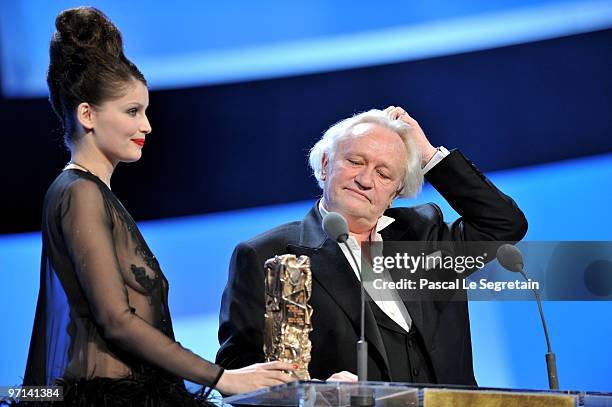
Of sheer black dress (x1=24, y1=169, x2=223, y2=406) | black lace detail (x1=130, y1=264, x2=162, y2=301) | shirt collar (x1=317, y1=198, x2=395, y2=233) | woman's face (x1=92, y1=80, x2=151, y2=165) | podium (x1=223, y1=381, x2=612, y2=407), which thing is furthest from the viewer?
shirt collar (x1=317, y1=198, x2=395, y2=233)

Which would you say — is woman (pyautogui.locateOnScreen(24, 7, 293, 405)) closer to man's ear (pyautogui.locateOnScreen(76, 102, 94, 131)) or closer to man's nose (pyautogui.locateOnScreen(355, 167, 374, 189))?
man's ear (pyautogui.locateOnScreen(76, 102, 94, 131))

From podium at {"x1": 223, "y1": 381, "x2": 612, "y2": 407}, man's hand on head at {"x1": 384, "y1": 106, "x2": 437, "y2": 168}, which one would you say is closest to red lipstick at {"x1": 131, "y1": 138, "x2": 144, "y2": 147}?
podium at {"x1": 223, "y1": 381, "x2": 612, "y2": 407}

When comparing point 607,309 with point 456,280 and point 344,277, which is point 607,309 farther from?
point 344,277

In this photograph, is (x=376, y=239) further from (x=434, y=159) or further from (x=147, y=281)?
(x=147, y=281)

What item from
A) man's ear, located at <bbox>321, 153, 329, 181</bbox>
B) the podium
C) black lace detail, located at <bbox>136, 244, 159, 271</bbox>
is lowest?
the podium

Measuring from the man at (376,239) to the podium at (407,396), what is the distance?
2.69 feet

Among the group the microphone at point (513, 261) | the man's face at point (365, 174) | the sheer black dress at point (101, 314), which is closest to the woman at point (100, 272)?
the sheer black dress at point (101, 314)

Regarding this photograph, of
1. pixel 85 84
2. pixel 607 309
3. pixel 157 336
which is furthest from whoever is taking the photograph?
pixel 607 309

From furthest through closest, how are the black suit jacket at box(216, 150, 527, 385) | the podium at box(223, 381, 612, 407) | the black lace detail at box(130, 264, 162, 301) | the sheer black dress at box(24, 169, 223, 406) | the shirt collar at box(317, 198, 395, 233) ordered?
the shirt collar at box(317, 198, 395, 233) → the black suit jacket at box(216, 150, 527, 385) → the black lace detail at box(130, 264, 162, 301) → the sheer black dress at box(24, 169, 223, 406) → the podium at box(223, 381, 612, 407)

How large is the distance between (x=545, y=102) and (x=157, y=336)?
239 cm

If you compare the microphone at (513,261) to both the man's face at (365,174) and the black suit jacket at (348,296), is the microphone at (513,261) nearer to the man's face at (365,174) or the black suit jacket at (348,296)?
the black suit jacket at (348,296)

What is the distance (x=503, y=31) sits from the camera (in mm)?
4289

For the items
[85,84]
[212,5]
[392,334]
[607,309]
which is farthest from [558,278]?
[212,5]

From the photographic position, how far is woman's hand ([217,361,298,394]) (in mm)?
2502
